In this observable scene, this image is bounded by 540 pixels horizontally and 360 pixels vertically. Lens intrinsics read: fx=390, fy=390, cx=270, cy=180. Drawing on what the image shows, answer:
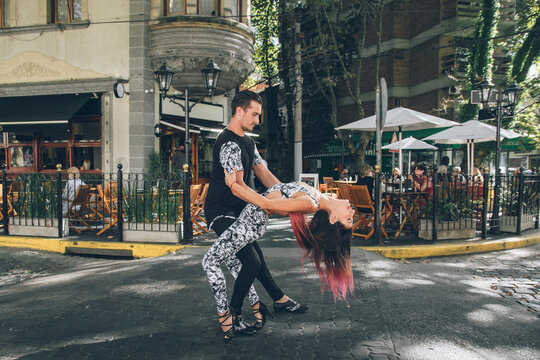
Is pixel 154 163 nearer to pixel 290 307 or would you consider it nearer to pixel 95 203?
pixel 95 203

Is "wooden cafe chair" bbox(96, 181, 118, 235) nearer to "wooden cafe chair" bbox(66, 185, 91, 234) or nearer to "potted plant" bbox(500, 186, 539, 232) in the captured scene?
"wooden cafe chair" bbox(66, 185, 91, 234)

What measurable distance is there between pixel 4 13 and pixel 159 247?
38.2 feet

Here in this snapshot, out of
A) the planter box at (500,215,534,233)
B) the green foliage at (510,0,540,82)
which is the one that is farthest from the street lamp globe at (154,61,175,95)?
the green foliage at (510,0,540,82)

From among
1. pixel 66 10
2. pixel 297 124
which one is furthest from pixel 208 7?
pixel 297 124

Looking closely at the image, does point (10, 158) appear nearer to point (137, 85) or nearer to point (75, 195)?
point (137, 85)

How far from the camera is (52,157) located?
42.1 feet

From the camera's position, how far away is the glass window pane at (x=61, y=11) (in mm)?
12625

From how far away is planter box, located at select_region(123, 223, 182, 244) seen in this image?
694cm

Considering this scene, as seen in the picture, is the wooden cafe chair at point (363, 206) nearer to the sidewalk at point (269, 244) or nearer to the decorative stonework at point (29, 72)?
the sidewalk at point (269, 244)

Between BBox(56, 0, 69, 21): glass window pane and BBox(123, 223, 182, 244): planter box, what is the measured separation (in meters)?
9.20

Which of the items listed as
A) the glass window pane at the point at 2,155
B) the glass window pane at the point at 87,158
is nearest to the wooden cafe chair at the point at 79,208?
the glass window pane at the point at 87,158

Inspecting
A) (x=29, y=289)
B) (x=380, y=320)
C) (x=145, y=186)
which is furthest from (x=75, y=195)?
(x=380, y=320)

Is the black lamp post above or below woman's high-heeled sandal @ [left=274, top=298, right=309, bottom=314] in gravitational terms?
above

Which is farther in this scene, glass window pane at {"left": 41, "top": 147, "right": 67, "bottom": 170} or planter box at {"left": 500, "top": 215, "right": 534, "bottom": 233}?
glass window pane at {"left": 41, "top": 147, "right": 67, "bottom": 170}
